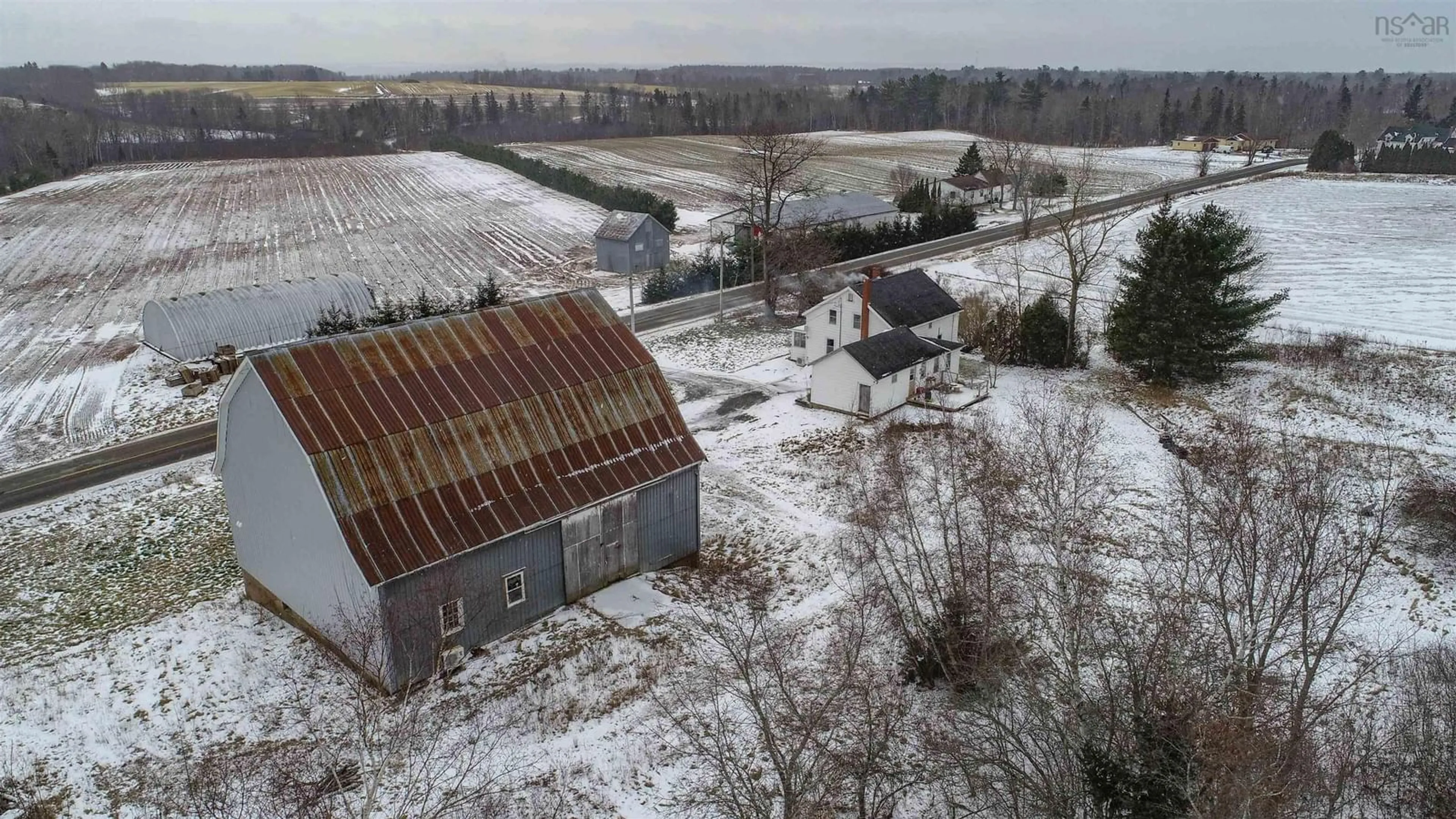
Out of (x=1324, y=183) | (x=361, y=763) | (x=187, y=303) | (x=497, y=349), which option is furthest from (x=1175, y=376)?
(x=1324, y=183)

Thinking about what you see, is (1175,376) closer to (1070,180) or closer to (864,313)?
(864,313)

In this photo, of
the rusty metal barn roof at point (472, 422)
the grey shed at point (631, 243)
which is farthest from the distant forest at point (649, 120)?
the rusty metal barn roof at point (472, 422)

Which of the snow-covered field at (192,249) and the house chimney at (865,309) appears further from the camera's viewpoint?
the snow-covered field at (192,249)

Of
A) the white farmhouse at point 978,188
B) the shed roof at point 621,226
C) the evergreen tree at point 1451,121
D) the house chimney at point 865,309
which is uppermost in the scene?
the evergreen tree at point 1451,121

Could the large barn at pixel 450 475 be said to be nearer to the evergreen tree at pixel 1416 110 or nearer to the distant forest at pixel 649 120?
the distant forest at pixel 649 120

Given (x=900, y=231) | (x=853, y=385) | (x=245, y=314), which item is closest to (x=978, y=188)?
(x=900, y=231)

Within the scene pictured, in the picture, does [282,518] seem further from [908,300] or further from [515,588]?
[908,300]
